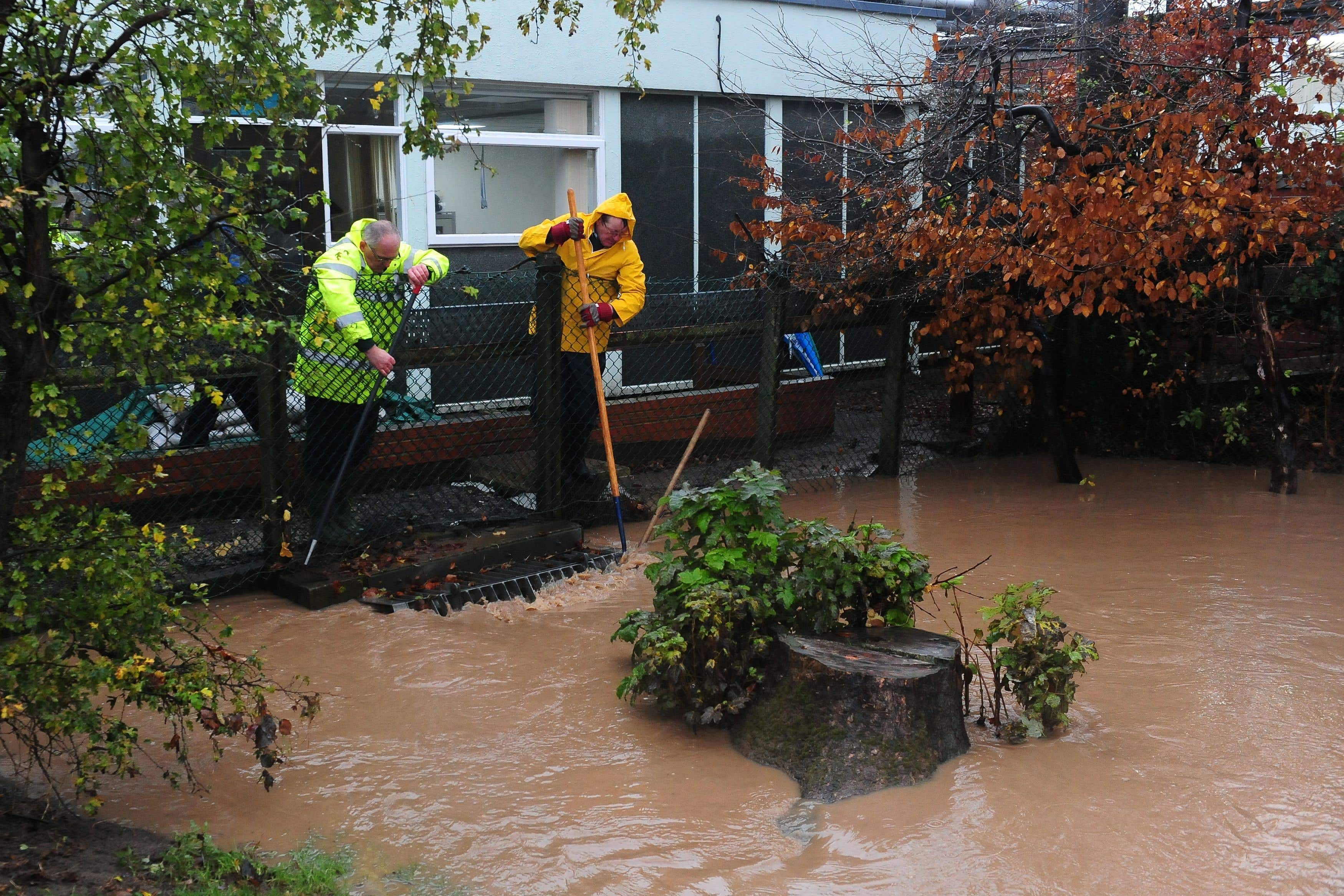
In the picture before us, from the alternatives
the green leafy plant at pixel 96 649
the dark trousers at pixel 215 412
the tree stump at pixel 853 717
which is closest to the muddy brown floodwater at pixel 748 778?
the tree stump at pixel 853 717

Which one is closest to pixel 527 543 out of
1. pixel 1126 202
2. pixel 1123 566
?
pixel 1123 566

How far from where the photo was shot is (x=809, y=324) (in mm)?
9227

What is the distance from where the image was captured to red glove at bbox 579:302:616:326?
24.9ft

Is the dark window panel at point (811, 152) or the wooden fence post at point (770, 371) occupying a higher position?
the dark window panel at point (811, 152)

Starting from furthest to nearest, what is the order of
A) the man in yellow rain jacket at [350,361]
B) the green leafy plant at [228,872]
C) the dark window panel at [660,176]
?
the dark window panel at [660,176]
the man in yellow rain jacket at [350,361]
the green leafy plant at [228,872]

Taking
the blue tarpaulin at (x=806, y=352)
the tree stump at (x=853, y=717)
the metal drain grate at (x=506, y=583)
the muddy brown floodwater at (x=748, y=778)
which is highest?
the blue tarpaulin at (x=806, y=352)

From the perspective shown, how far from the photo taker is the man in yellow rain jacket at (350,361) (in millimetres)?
6648

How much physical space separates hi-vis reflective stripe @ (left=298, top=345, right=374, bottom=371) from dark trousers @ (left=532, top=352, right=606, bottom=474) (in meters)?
1.45

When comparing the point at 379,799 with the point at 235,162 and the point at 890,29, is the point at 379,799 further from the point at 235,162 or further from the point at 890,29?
the point at 890,29

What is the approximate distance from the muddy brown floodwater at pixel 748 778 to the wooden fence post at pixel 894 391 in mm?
3163

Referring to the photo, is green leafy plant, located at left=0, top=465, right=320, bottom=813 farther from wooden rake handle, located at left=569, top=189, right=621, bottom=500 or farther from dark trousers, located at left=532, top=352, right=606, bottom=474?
dark trousers, located at left=532, top=352, right=606, bottom=474

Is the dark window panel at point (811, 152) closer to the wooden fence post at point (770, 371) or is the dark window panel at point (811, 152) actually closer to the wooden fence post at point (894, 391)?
the wooden fence post at point (894, 391)

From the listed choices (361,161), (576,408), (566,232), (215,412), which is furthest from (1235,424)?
(215,412)

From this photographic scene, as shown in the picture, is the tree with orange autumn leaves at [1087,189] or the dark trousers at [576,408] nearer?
the tree with orange autumn leaves at [1087,189]
